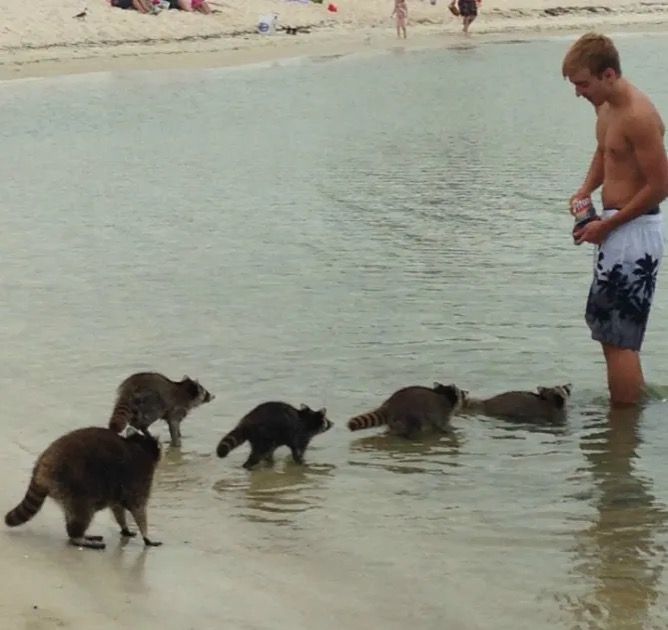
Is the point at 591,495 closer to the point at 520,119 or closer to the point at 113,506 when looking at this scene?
the point at 113,506

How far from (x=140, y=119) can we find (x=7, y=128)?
2.29 meters

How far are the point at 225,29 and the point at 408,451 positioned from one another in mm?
33561

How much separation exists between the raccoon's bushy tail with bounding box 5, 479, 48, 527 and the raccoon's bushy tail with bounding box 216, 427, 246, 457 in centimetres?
160

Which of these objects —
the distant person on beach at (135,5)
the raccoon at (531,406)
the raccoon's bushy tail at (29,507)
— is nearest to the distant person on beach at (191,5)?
the distant person on beach at (135,5)

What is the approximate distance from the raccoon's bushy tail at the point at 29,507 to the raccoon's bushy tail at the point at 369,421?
7.56 ft

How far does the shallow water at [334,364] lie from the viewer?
16.9ft

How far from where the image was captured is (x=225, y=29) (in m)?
39.4

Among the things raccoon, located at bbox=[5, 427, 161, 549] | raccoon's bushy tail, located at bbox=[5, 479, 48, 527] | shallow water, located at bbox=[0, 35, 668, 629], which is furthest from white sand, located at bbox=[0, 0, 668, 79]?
raccoon's bushy tail, located at bbox=[5, 479, 48, 527]

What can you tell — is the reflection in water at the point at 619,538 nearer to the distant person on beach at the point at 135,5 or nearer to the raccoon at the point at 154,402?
the raccoon at the point at 154,402

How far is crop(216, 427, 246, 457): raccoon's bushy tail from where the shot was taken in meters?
6.76

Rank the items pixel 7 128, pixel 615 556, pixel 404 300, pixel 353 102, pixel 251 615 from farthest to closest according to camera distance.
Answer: pixel 353 102 → pixel 7 128 → pixel 404 300 → pixel 615 556 → pixel 251 615

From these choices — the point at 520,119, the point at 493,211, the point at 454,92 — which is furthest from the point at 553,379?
the point at 454,92

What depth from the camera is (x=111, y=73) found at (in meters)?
31.1

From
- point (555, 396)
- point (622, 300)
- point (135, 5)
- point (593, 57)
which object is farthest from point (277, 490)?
point (135, 5)
